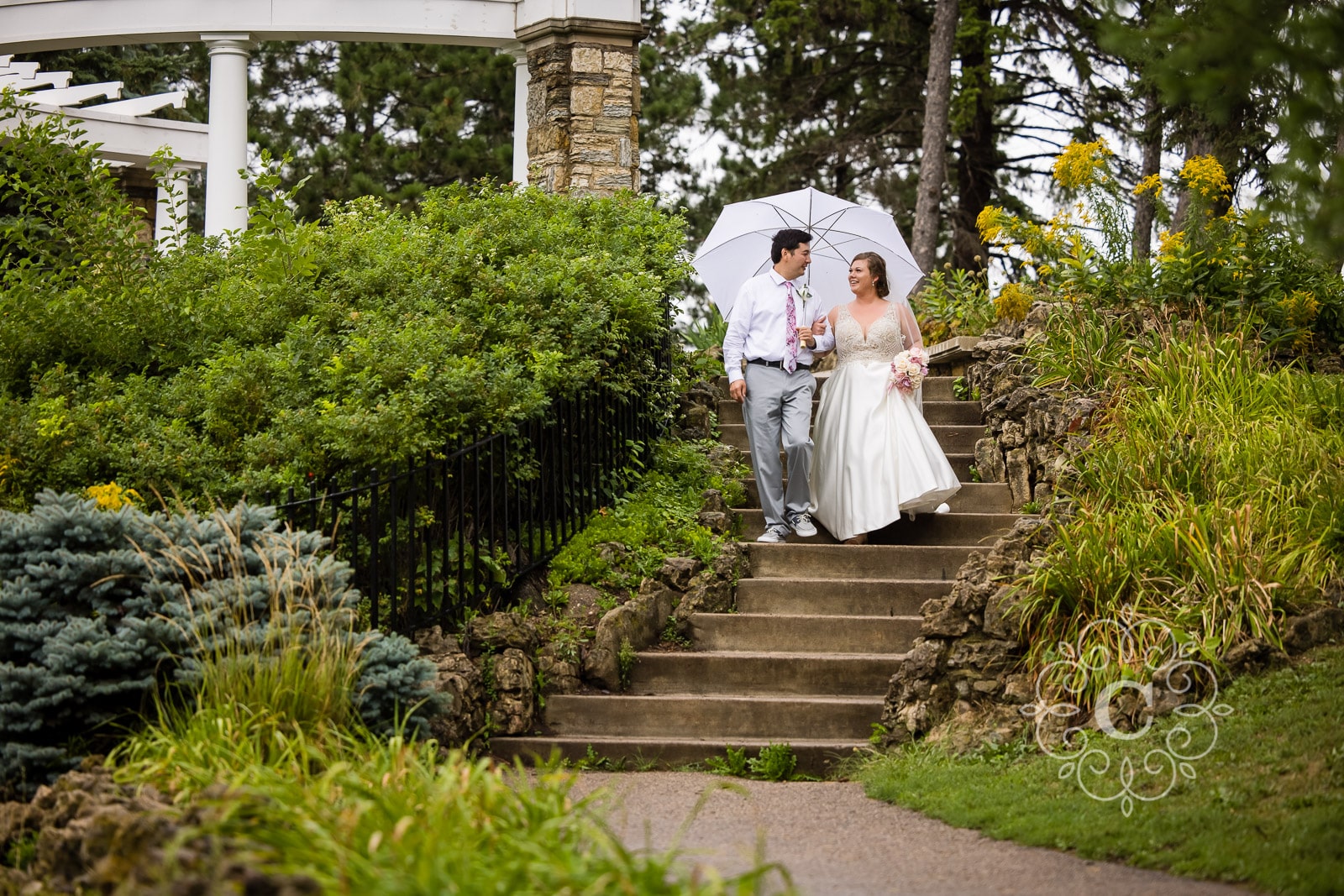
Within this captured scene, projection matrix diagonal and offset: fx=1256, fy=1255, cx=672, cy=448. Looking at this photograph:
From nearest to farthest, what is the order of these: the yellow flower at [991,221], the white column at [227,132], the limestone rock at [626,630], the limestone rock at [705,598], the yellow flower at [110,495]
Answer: the yellow flower at [110,495]
the limestone rock at [626,630]
the limestone rock at [705,598]
the yellow flower at [991,221]
the white column at [227,132]

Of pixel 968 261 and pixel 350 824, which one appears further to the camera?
pixel 968 261

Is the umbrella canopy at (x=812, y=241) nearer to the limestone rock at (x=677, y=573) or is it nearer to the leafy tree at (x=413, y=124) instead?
the limestone rock at (x=677, y=573)

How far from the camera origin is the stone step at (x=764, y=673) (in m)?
6.54

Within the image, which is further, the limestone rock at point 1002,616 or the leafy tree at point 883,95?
the leafy tree at point 883,95

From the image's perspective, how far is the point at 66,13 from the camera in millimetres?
11930

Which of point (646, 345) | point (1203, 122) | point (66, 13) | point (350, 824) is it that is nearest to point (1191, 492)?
point (646, 345)

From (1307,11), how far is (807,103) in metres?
16.0

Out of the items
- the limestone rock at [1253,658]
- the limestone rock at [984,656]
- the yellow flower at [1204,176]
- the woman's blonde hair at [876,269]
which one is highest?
the yellow flower at [1204,176]

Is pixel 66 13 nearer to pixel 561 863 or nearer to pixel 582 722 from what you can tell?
pixel 582 722

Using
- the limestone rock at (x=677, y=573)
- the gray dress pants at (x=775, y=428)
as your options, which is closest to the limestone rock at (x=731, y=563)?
the limestone rock at (x=677, y=573)

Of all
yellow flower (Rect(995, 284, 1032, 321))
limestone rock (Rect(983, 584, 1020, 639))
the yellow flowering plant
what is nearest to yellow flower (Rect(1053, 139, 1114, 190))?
the yellow flowering plant

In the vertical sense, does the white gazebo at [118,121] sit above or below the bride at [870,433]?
above

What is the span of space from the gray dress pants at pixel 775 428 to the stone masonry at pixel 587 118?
409 cm

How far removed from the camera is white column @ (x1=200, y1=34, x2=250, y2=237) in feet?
38.0
